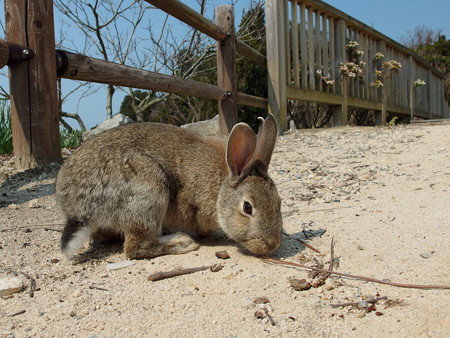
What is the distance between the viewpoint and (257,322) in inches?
80.1

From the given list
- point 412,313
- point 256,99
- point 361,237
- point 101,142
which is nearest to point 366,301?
point 412,313

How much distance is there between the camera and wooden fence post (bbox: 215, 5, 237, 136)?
8055 mm

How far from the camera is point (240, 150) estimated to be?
3180 millimetres

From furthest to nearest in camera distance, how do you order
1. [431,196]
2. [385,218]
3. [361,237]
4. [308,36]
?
[308,36] → [431,196] → [385,218] → [361,237]

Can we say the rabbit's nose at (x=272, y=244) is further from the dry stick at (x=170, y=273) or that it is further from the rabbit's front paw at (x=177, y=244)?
the rabbit's front paw at (x=177, y=244)

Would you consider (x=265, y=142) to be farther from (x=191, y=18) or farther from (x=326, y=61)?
(x=326, y=61)

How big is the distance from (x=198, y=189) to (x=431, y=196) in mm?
2196

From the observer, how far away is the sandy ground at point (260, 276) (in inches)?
78.9

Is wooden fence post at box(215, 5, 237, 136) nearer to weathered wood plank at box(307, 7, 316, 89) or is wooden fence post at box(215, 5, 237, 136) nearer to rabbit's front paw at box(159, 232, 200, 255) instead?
weathered wood plank at box(307, 7, 316, 89)

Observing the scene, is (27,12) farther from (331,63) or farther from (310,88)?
(331,63)

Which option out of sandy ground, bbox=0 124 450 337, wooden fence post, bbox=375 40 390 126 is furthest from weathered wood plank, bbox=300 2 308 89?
sandy ground, bbox=0 124 450 337

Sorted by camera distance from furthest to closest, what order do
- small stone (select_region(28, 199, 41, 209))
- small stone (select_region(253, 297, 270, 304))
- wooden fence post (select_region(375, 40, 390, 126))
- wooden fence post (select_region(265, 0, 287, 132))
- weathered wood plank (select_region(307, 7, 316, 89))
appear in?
wooden fence post (select_region(375, 40, 390, 126)) → weathered wood plank (select_region(307, 7, 316, 89)) → wooden fence post (select_region(265, 0, 287, 132)) → small stone (select_region(28, 199, 41, 209)) → small stone (select_region(253, 297, 270, 304))

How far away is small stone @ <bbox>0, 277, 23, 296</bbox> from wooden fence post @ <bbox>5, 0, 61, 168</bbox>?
7.59ft

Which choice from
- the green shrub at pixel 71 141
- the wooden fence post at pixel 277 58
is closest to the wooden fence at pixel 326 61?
the wooden fence post at pixel 277 58
